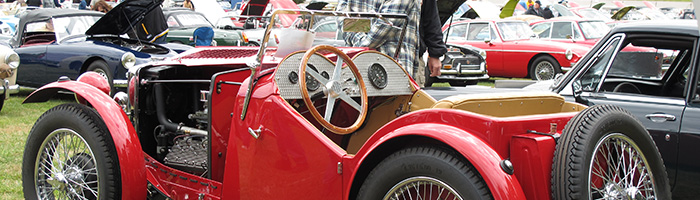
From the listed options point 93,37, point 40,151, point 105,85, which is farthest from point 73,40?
point 40,151

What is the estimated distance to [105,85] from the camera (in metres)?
4.67

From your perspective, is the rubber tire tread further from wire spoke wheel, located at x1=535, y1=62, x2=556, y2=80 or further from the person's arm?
the person's arm

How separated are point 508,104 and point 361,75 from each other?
774 millimetres

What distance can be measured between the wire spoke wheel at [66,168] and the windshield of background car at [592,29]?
1267 centimetres

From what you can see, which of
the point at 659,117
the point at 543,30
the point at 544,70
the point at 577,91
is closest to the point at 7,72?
the point at 577,91

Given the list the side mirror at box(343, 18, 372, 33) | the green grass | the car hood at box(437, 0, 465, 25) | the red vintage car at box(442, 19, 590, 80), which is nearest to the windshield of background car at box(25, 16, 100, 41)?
the green grass

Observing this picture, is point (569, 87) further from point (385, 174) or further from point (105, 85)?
point (105, 85)

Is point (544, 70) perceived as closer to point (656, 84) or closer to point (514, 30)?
point (514, 30)

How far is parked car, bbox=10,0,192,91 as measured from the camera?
909 cm

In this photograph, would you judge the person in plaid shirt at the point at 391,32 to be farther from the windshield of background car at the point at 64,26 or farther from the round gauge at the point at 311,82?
the windshield of background car at the point at 64,26

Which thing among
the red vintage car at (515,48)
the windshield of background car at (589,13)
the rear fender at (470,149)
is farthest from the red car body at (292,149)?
the windshield of background car at (589,13)

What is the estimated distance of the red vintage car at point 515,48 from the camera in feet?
42.9

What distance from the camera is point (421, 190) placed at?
8.55 feet

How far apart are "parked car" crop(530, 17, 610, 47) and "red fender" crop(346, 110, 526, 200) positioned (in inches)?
489
